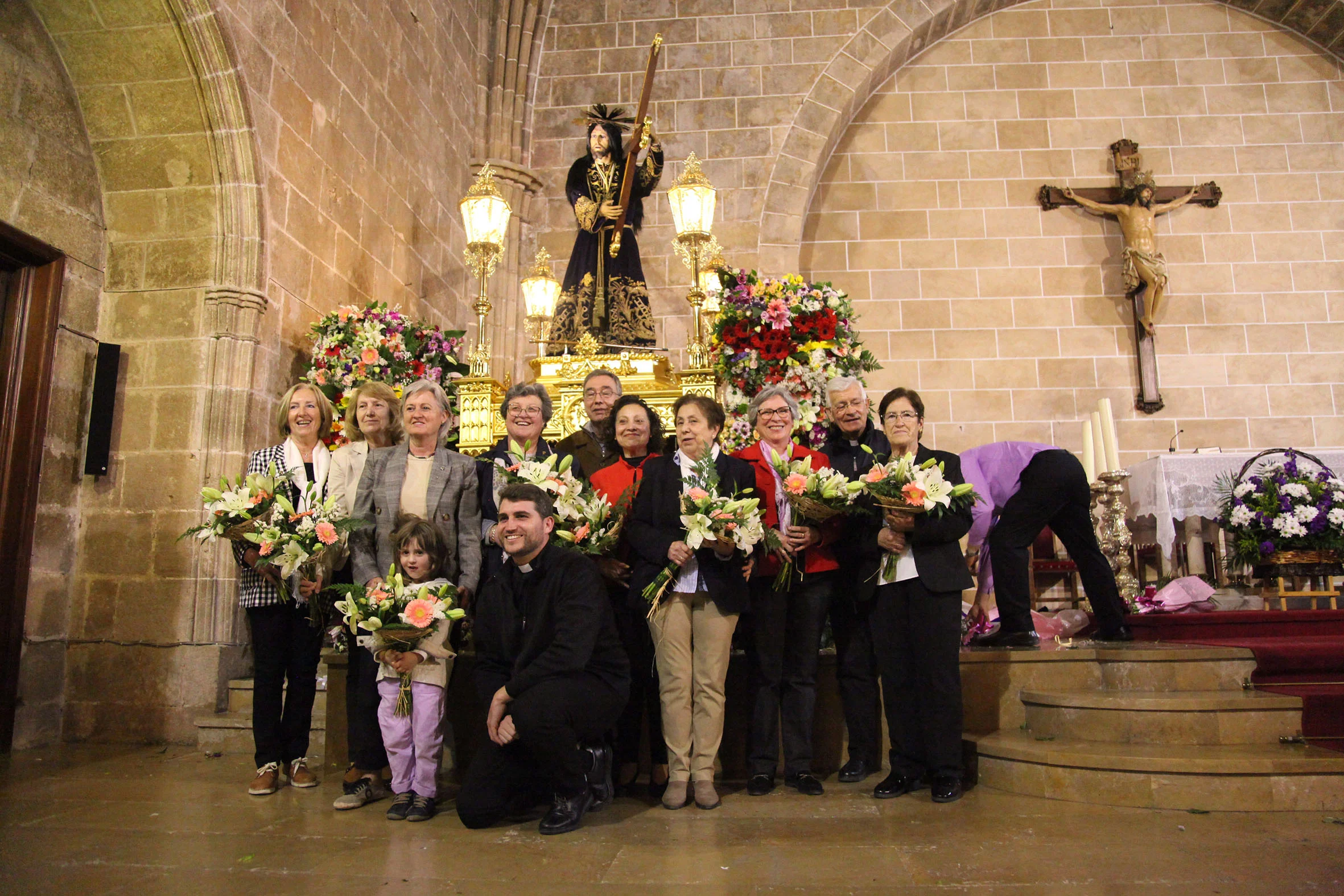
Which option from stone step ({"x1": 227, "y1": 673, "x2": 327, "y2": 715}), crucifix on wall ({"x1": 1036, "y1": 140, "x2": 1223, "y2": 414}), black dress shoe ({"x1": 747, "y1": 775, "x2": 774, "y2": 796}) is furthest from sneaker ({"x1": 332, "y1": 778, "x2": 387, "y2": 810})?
crucifix on wall ({"x1": 1036, "y1": 140, "x2": 1223, "y2": 414})

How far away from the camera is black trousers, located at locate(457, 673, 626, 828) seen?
3.04 meters

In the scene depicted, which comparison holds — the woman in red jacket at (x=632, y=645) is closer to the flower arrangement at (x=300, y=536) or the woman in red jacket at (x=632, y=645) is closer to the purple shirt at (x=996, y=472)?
the flower arrangement at (x=300, y=536)

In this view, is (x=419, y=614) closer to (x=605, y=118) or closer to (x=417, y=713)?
(x=417, y=713)

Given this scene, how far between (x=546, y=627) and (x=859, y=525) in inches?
50.3

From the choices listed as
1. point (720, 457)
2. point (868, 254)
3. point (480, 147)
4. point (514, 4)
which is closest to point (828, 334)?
point (720, 457)

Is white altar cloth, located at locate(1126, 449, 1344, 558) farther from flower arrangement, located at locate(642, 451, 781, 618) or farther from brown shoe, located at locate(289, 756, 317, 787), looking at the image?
brown shoe, located at locate(289, 756, 317, 787)

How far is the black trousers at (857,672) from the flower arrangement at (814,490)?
1.31 ft

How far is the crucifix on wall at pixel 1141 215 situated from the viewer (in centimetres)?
901

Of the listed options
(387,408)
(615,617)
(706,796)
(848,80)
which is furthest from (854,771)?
(848,80)

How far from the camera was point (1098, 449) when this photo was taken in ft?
22.6

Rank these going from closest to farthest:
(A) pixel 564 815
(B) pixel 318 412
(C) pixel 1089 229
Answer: (A) pixel 564 815
(B) pixel 318 412
(C) pixel 1089 229

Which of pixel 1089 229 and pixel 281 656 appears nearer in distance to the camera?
pixel 281 656

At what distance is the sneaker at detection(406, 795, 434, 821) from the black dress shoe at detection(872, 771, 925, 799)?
154cm

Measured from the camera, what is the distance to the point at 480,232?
6.00 metres
